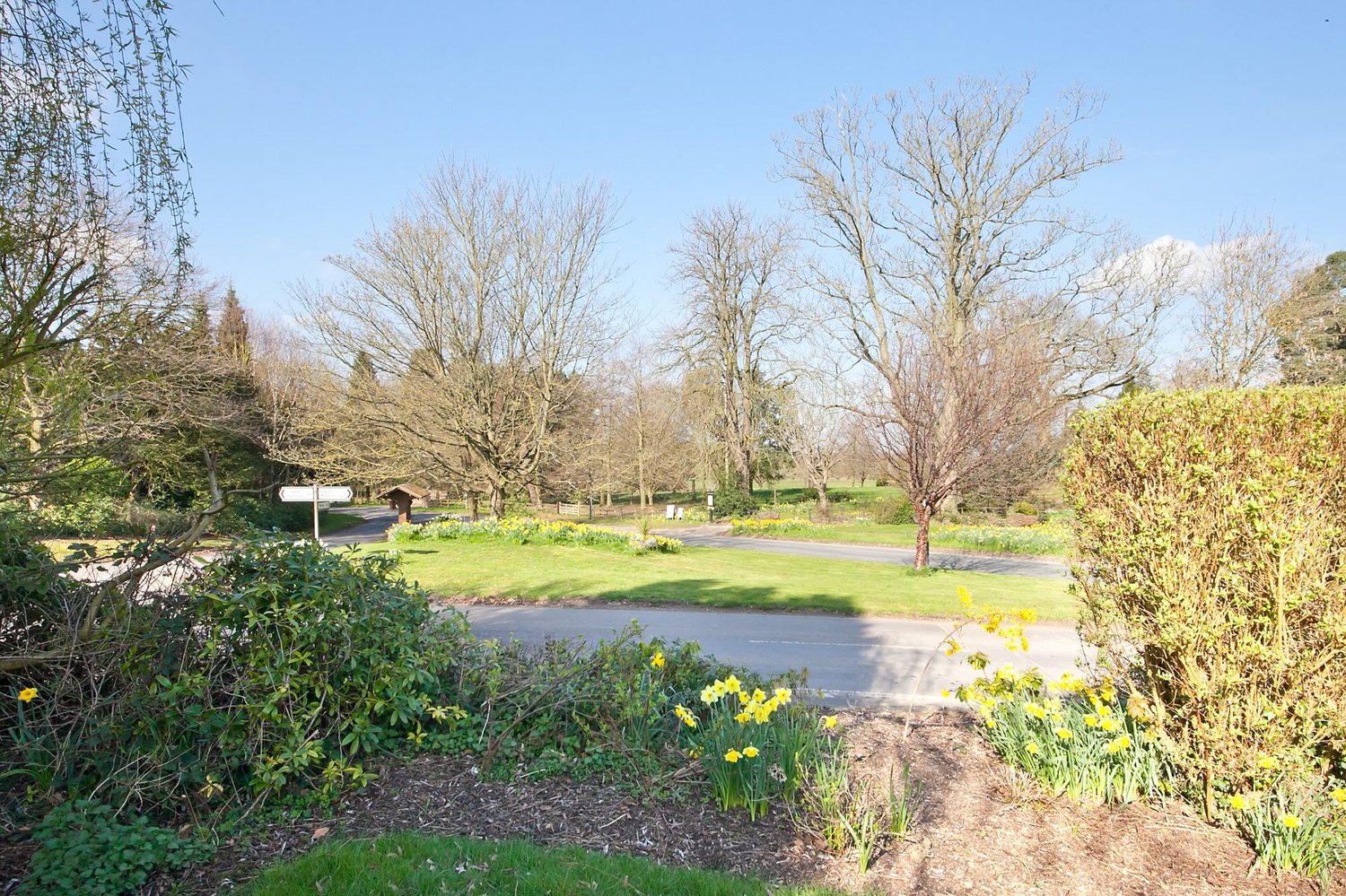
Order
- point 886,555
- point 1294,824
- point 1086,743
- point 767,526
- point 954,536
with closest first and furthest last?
point 1294,824 → point 1086,743 → point 886,555 → point 954,536 → point 767,526

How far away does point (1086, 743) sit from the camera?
4.09 m

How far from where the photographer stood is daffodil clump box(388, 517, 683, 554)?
59.2 ft

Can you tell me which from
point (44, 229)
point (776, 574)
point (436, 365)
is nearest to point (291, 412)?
point (436, 365)

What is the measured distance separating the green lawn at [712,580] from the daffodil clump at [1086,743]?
23.2 feet

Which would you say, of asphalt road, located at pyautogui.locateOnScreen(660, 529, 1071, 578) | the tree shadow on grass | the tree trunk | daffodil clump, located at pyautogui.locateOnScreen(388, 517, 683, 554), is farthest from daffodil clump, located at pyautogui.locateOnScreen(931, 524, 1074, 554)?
the tree shadow on grass

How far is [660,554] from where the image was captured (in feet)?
59.1

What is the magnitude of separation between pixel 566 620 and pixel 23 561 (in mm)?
6401

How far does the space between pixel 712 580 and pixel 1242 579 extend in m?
10.3

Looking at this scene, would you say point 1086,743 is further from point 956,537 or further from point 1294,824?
point 956,537

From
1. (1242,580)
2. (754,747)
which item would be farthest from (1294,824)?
(754,747)

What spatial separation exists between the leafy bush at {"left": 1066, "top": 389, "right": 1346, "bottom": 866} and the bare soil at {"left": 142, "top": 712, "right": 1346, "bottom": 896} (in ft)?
1.66

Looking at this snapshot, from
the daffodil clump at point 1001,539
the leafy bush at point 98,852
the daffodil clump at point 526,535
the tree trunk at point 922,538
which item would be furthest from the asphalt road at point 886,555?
the leafy bush at point 98,852

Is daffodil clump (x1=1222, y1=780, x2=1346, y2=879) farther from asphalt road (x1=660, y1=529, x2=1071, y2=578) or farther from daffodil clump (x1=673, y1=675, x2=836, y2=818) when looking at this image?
asphalt road (x1=660, y1=529, x2=1071, y2=578)

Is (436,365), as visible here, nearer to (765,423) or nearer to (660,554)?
(660,554)
